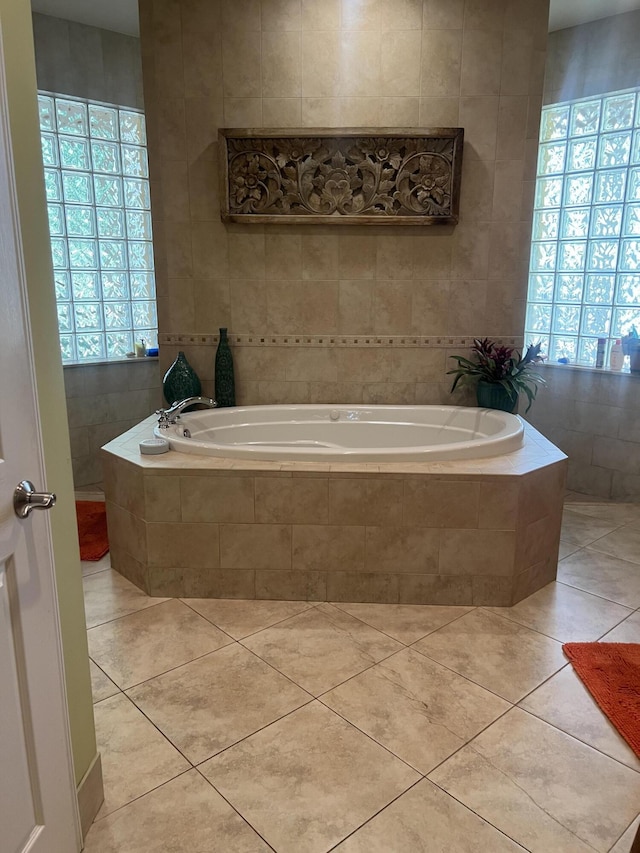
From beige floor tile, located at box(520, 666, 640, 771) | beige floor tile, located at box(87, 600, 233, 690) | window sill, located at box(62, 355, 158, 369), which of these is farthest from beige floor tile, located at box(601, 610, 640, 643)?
window sill, located at box(62, 355, 158, 369)

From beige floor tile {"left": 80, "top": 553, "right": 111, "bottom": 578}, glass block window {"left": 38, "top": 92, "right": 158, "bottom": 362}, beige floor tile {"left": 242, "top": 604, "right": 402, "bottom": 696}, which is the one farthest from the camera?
glass block window {"left": 38, "top": 92, "right": 158, "bottom": 362}

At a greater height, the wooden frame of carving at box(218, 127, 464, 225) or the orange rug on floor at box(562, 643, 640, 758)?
the wooden frame of carving at box(218, 127, 464, 225)

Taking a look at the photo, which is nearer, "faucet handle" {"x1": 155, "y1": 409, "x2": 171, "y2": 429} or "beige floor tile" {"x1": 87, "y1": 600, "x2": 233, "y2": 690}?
"beige floor tile" {"x1": 87, "y1": 600, "x2": 233, "y2": 690}

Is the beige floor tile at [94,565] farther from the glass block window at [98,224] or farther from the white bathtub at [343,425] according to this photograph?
the glass block window at [98,224]

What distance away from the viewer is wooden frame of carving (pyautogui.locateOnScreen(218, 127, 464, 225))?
3.18 m

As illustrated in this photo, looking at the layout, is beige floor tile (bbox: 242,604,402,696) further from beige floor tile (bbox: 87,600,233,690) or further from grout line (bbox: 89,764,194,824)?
grout line (bbox: 89,764,194,824)

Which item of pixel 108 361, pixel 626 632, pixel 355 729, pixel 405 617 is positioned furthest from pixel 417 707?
pixel 108 361

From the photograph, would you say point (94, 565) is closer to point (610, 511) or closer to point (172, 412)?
point (172, 412)

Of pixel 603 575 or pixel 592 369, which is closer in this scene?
pixel 603 575

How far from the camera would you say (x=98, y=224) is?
13.4ft

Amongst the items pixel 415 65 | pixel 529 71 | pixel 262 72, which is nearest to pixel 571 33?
pixel 529 71

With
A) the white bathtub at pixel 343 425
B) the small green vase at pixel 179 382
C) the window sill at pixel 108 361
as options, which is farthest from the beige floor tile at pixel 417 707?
the window sill at pixel 108 361

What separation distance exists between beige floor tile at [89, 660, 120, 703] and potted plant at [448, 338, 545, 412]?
2.32m

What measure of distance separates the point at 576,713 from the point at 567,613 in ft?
2.05
